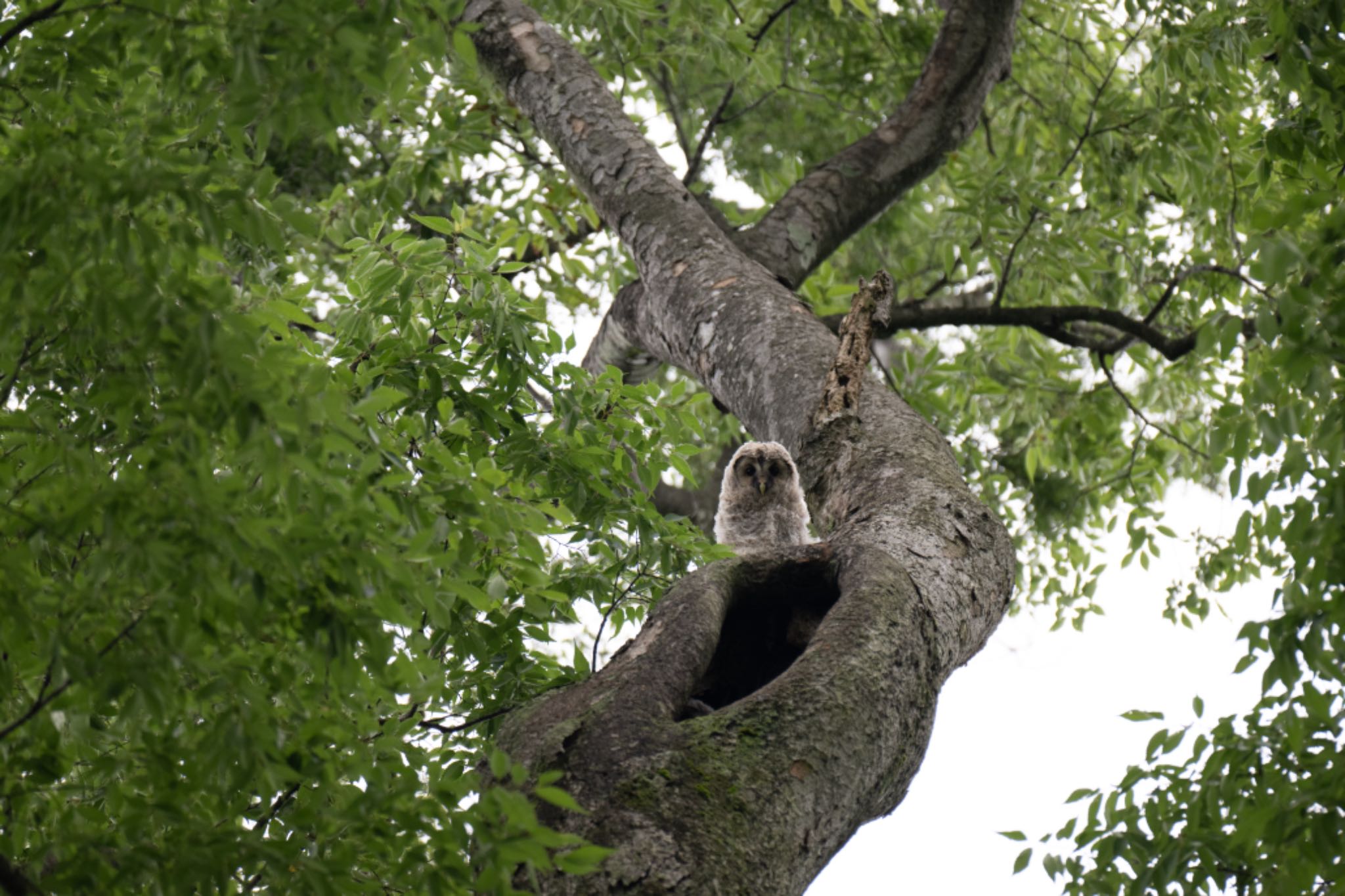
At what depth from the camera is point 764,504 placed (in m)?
6.71

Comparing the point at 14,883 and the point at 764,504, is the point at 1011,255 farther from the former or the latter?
the point at 14,883

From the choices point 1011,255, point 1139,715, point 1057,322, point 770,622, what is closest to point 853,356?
point 770,622

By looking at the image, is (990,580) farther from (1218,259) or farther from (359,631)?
(1218,259)

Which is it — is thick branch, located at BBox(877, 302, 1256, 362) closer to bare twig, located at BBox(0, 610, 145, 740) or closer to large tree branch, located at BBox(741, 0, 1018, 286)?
large tree branch, located at BBox(741, 0, 1018, 286)

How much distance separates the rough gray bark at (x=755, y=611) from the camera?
2.67 metres

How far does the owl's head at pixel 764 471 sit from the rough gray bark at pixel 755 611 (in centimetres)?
91

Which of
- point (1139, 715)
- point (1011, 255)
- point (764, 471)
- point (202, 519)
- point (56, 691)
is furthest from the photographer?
point (764, 471)

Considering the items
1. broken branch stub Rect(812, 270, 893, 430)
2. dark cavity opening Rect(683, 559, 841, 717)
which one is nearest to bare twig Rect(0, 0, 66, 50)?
dark cavity opening Rect(683, 559, 841, 717)

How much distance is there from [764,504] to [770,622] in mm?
2954

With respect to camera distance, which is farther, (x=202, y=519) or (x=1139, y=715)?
(x=1139, y=715)

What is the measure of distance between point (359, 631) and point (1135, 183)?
6.73 m

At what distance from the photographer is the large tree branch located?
22.3ft

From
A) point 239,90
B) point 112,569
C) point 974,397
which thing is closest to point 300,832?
point 112,569

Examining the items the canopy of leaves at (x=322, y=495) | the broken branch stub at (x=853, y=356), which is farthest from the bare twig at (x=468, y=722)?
the broken branch stub at (x=853, y=356)
